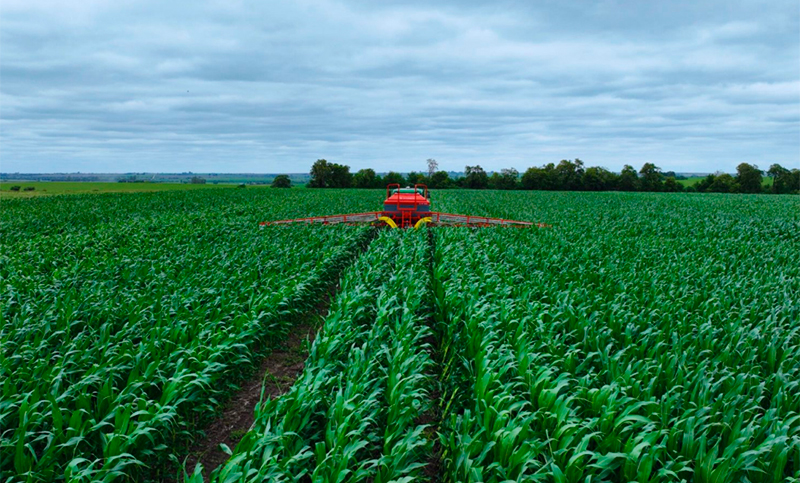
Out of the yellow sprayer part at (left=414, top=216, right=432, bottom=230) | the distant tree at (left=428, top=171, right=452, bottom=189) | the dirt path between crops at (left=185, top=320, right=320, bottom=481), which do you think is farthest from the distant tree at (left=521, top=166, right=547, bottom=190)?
the dirt path between crops at (left=185, top=320, right=320, bottom=481)

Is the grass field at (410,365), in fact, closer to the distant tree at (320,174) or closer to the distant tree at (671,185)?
the distant tree at (320,174)

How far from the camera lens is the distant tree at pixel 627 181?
75.1m

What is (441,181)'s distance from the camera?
7744 cm

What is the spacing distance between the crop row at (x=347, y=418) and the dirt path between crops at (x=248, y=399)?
45cm

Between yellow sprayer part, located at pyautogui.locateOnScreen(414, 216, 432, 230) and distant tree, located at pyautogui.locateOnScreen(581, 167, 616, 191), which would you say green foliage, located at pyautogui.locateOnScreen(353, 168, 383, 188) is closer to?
distant tree, located at pyautogui.locateOnScreen(581, 167, 616, 191)

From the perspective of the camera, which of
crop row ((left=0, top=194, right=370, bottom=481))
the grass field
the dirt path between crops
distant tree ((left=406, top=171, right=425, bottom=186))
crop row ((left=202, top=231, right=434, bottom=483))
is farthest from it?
distant tree ((left=406, top=171, right=425, bottom=186))

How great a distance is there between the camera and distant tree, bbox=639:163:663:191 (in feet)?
249

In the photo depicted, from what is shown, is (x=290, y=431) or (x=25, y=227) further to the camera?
(x=25, y=227)

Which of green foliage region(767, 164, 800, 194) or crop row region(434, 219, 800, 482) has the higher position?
green foliage region(767, 164, 800, 194)

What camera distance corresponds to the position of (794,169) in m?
77.4

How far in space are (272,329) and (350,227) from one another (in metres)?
8.73

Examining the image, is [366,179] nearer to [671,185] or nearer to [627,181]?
[627,181]

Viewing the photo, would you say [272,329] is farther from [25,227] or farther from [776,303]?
[25,227]

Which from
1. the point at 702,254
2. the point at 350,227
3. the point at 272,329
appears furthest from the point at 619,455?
the point at 350,227
